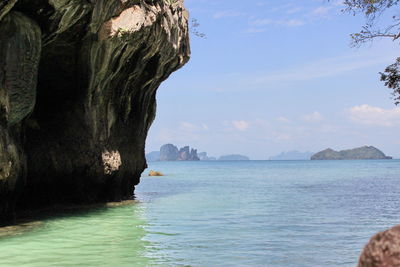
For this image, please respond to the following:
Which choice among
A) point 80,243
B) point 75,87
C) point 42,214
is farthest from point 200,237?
point 75,87

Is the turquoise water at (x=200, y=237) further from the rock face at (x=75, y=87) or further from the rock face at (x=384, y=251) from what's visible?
the rock face at (x=384, y=251)

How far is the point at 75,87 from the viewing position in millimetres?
17172

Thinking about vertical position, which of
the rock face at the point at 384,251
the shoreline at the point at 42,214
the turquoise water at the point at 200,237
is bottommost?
the turquoise water at the point at 200,237

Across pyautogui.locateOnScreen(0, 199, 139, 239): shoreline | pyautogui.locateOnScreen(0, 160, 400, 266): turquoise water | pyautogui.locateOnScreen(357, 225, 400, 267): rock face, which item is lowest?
pyautogui.locateOnScreen(0, 160, 400, 266): turquoise water

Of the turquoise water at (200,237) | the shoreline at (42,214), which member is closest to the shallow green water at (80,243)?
the turquoise water at (200,237)

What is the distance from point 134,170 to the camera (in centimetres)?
2180

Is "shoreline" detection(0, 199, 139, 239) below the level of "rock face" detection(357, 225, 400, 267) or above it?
below

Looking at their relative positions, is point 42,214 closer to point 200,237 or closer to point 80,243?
point 80,243

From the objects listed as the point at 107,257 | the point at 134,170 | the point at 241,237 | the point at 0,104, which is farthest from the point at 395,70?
the point at 134,170

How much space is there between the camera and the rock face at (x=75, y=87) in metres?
12.0

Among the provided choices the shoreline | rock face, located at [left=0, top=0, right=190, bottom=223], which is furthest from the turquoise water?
rock face, located at [left=0, top=0, right=190, bottom=223]

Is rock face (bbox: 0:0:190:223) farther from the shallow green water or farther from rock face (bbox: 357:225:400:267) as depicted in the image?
rock face (bbox: 357:225:400:267)

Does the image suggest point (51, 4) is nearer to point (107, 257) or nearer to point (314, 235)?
point (107, 257)

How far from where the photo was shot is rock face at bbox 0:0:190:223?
12.0 metres
